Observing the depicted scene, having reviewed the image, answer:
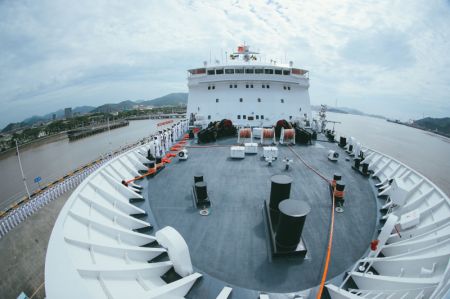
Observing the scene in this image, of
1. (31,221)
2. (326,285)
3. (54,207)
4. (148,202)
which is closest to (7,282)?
(31,221)

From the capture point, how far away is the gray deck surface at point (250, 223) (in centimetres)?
353

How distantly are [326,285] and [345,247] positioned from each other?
124 cm

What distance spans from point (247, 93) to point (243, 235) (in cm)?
1195

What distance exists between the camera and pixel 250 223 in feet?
16.1

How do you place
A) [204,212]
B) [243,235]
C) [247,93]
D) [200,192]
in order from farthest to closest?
[247,93], [200,192], [204,212], [243,235]

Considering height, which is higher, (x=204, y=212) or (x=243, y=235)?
(x=204, y=212)

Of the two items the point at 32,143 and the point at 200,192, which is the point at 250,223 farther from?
the point at 32,143

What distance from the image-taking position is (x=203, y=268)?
3.70 m

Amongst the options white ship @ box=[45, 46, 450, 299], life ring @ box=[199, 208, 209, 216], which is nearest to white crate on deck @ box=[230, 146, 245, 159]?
white ship @ box=[45, 46, 450, 299]

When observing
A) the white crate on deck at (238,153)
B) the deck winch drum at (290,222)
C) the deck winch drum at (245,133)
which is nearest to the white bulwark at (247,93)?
the deck winch drum at (245,133)

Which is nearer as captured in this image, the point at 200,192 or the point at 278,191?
the point at 278,191

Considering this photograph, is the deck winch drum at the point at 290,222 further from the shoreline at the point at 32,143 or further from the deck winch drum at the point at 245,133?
the shoreline at the point at 32,143

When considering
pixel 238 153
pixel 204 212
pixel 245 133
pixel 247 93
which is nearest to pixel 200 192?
pixel 204 212

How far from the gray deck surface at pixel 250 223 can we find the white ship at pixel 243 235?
0.02m
